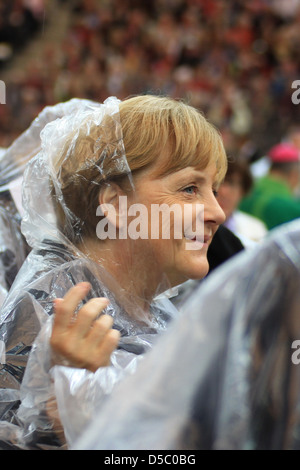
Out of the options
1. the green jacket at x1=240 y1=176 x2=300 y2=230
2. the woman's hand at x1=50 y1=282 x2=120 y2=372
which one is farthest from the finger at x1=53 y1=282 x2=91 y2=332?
the green jacket at x1=240 y1=176 x2=300 y2=230

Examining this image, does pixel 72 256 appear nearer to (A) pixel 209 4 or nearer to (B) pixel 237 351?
(B) pixel 237 351

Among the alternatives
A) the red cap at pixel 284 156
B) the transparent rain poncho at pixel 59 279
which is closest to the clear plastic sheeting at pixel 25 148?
the transparent rain poncho at pixel 59 279

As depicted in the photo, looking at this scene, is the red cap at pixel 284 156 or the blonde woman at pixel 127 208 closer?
the blonde woman at pixel 127 208

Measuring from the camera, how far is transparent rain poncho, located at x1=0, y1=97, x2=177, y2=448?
1.10m

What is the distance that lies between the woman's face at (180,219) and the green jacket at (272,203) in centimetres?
254

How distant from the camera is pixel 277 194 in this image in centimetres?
436

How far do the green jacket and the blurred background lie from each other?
6.37 feet

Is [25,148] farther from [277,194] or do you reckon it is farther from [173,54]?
[173,54]

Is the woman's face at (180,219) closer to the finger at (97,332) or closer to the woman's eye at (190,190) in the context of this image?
the woman's eye at (190,190)

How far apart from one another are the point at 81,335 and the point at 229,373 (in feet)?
1.29

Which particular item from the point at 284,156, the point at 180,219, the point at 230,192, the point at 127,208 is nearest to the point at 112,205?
the point at 127,208

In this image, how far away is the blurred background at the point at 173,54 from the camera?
7.50 m
